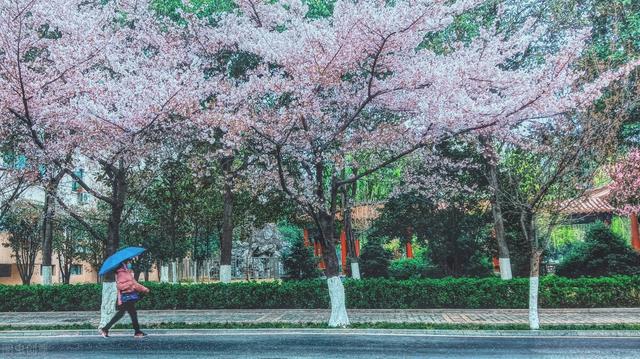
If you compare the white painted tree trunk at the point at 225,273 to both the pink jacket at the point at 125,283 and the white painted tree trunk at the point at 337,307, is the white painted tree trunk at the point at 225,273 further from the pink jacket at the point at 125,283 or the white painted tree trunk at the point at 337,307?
the pink jacket at the point at 125,283

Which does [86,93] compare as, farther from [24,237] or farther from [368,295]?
[24,237]

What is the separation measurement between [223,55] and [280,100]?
2991 millimetres

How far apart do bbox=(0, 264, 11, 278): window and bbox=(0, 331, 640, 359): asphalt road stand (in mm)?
28794

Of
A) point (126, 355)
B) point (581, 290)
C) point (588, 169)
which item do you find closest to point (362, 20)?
point (588, 169)

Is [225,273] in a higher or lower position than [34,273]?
lower

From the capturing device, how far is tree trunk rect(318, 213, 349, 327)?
45.2ft

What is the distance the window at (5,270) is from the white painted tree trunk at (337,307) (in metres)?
32.4

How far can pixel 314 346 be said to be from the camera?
10.7 metres

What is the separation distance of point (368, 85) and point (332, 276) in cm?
506

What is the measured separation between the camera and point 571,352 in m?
9.84

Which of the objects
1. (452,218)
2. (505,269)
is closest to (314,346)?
(505,269)

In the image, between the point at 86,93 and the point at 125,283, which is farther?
the point at 86,93

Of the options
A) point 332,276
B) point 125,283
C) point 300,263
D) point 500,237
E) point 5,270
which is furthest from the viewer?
point 5,270

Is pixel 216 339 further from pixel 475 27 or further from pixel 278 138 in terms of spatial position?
pixel 475 27
